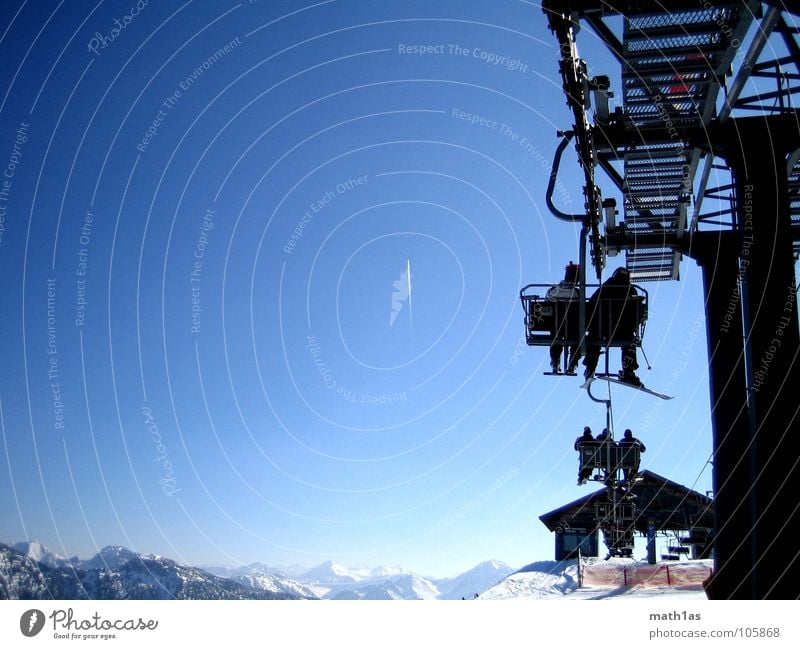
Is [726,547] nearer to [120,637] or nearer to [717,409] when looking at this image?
[717,409]

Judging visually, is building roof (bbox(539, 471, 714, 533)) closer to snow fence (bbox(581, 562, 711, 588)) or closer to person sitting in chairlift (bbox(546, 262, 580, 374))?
snow fence (bbox(581, 562, 711, 588))

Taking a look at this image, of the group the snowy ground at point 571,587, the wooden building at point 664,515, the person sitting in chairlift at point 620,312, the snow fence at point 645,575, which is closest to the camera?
the person sitting in chairlift at point 620,312

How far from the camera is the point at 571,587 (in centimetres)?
2444

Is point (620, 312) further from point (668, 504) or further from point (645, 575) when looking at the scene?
point (668, 504)

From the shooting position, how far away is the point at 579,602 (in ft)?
27.1

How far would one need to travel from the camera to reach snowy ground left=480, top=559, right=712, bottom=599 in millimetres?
20250

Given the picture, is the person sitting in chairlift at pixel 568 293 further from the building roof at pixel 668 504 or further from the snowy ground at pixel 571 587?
the building roof at pixel 668 504

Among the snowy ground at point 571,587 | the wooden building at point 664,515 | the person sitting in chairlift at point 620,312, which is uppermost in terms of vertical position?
the person sitting in chairlift at point 620,312

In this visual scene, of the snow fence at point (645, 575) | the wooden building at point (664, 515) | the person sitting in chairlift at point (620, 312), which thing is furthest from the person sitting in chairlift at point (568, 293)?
the wooden building at point (664, 515)

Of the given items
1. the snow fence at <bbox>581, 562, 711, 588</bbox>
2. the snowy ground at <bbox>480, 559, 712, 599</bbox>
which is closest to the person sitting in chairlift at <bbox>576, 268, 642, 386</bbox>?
the snowy ground at <bbox>480, 559, 712, 599</bbox>

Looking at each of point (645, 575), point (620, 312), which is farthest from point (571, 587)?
point (620, 312)

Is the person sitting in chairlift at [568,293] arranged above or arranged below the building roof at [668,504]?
above

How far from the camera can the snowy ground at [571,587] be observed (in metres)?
20.2

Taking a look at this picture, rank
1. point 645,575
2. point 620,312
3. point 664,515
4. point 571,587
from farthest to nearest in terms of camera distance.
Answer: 1. point 664,515
2. point 645,575
3. point 571,587
4. point 620,312
